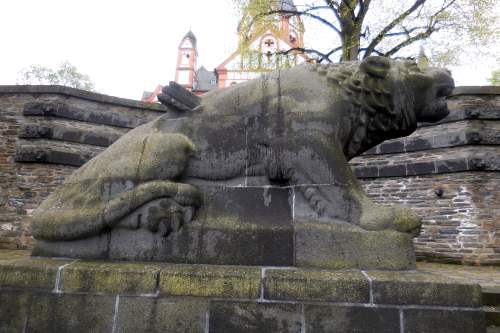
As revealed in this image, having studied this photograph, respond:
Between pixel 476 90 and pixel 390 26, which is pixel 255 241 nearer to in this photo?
pixel 476 90

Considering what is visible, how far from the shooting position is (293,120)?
2947mm

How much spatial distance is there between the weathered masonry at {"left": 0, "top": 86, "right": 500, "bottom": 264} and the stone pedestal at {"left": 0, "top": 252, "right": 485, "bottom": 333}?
315 inches

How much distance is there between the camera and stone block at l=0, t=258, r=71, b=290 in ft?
8.05

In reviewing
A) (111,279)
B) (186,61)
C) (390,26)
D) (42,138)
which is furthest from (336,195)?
(186,61)

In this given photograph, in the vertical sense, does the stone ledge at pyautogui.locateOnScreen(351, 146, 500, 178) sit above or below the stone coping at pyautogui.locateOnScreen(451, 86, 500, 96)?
below

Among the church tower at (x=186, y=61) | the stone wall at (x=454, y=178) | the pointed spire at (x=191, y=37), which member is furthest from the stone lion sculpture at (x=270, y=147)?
the pointed spire at (x=191, y=37)

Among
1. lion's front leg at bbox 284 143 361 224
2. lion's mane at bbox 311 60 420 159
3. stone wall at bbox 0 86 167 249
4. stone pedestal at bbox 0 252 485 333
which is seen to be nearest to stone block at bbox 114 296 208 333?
stone pedestal at bbox 0 252 485 333

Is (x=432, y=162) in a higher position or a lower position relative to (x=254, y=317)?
higher

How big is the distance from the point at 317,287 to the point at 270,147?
1.12 m

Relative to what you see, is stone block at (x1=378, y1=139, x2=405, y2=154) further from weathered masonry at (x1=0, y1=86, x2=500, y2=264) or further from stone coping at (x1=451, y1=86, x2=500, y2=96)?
stone coping at (x1=451, y1=86, x2=500, y2=96)

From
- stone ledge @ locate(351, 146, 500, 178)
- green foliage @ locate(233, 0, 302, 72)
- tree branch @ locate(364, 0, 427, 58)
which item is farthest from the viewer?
green foliage @ locate(233, 0, 302, 72)

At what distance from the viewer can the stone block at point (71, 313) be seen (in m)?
2.35

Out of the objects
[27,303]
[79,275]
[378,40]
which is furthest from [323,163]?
[378,40]

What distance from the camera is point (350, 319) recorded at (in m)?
2.22
